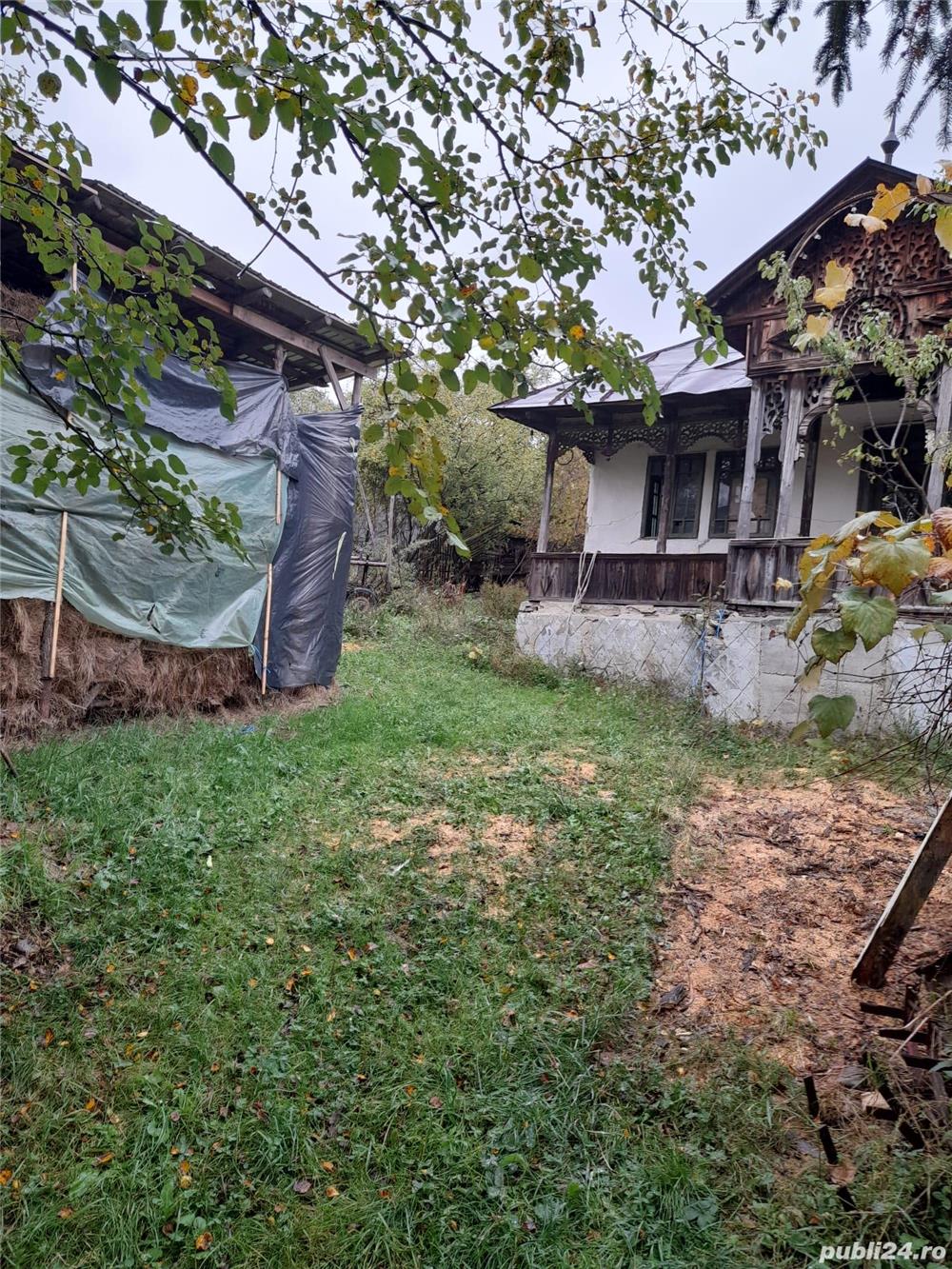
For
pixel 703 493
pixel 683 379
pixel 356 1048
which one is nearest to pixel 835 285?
pixel 356 1048

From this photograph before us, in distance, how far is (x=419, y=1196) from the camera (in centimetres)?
234

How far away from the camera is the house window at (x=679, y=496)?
12.7 metres

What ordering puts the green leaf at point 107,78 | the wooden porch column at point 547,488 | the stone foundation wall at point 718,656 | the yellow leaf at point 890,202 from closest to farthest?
1. the green leaf at point 107,78
2. the yellow leaf at point 890,202
3. the stone foundation wall at point 718,656
4. the wooden porch column at point 547,488

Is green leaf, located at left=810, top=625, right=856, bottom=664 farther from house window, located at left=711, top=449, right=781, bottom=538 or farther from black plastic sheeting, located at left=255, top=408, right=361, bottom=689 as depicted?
house window, located at left=711, top=449, right=781, bottom=538

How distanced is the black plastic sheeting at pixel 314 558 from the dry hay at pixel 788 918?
189 inches

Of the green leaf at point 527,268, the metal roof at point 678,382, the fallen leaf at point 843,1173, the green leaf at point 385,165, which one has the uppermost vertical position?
the metal roof at point 678,382

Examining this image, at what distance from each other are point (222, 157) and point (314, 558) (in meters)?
6.99

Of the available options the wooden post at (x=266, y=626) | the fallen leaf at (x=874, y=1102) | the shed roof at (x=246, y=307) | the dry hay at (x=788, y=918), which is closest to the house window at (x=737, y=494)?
the shed roof at (x=246, y=307)

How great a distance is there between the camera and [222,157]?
5.22ft

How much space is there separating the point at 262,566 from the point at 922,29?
6.49 metres

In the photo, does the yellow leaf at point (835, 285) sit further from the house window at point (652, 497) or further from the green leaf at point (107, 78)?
the house window at point (652, 497)

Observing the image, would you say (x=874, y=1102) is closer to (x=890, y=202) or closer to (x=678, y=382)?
(x=890, y=202)

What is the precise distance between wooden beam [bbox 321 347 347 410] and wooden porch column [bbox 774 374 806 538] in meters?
5.62

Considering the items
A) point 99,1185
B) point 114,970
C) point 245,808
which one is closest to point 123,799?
point 245,808
